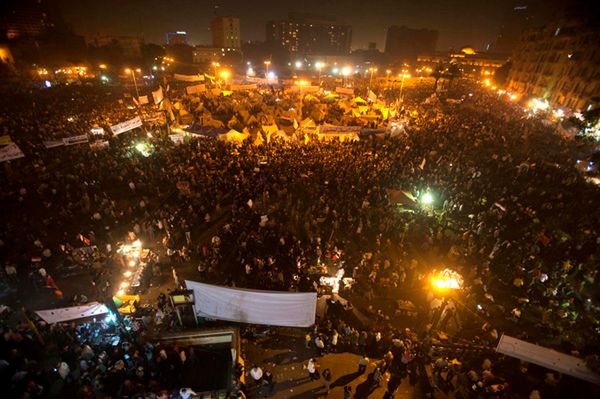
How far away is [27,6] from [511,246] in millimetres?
91209

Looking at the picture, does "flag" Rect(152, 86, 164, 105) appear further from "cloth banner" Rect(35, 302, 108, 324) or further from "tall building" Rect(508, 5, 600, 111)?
"tall building" Rect(508, 5, 600, 111)

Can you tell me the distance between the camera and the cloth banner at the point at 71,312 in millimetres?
8167

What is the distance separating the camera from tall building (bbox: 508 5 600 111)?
104ft

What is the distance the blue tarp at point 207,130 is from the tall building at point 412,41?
346ft

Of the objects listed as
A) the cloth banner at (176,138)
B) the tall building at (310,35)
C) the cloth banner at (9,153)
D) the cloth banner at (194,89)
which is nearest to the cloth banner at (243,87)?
the cloth banner at (194,89)

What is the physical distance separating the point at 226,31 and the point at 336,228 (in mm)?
99916

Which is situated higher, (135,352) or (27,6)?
(27,6)

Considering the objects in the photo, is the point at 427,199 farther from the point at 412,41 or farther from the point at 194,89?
the point at 412,41

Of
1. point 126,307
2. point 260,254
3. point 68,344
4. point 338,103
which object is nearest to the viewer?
point 68,344

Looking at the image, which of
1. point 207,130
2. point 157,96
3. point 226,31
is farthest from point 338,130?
point 226,31

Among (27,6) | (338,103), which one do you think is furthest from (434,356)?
(27,6)

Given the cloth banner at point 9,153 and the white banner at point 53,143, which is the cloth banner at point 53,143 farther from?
the cloth banner at point 9,153

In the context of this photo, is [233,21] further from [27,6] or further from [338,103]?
[338,103]

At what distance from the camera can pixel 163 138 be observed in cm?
2288
